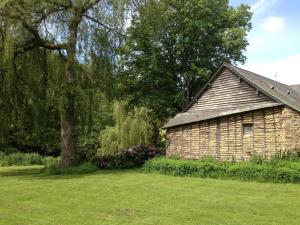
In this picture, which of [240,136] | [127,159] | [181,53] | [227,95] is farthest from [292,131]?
[181,53]

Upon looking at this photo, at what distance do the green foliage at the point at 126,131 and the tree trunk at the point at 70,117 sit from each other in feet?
23.9

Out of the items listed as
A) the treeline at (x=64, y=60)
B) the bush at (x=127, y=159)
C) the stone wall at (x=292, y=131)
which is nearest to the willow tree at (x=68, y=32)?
the treeline at (x=64, y=60)

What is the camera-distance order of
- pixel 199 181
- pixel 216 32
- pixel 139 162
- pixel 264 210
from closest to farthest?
pixel 264 210 < pixel 199 181 < pixel 139 162 < pixel 216 32

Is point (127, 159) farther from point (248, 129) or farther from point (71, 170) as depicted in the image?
point (248, 129)

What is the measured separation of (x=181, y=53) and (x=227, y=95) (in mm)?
9704

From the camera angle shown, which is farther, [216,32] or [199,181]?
[216,32]

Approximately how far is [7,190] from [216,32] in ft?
73.2

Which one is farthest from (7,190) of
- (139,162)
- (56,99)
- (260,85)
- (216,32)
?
(216,32)

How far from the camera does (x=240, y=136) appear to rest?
66.2ft

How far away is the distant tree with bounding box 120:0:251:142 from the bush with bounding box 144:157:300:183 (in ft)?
38.4

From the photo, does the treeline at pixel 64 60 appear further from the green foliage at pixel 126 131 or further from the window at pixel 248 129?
the window at pixel 248 129

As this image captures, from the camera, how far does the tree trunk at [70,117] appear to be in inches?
829

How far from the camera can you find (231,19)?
107 ft

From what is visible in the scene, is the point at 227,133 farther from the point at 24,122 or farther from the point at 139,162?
the point at 24,122
